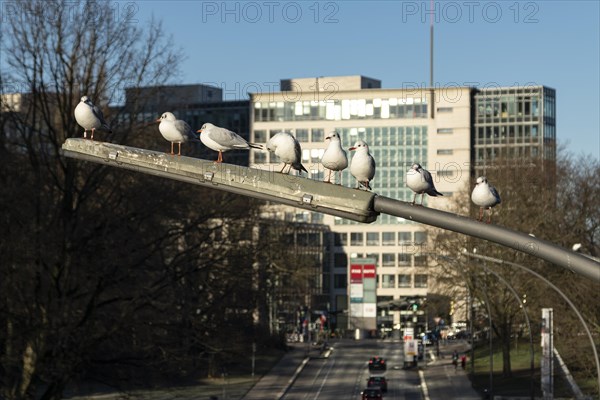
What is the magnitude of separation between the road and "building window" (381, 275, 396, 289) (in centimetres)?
4749

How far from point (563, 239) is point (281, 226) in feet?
58.2

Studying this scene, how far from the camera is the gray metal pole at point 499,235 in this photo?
1061 cm

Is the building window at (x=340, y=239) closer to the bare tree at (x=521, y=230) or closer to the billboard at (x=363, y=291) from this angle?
the billboard at (x=363, y=291)


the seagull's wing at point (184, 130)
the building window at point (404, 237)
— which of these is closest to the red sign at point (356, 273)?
the building window at point (404, 237)

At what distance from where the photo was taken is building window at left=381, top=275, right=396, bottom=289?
169375 mm

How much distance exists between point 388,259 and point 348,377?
84806 millimetres

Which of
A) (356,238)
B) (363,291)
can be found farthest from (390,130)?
(363,291)

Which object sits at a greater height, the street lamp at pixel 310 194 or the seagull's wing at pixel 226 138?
the seagull's wing at pixel 226 138

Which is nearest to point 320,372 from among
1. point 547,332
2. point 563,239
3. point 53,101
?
point 563,239

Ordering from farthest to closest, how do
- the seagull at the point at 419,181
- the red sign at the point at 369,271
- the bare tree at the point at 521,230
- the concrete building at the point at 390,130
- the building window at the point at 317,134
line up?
the concrete building at the point at 390,130, the building window at the point at 317,134, the red sign at the point at 369,271, the bare tree at the point at 521,230, the seagull at the point at 419,181

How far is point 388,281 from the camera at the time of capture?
170125mm

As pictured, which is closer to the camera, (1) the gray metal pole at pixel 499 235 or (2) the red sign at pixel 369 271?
(1) the gray metal pole at pixel 499 235

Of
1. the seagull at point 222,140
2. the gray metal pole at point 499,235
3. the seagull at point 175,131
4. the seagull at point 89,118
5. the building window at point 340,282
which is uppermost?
the seagull at point 89,118

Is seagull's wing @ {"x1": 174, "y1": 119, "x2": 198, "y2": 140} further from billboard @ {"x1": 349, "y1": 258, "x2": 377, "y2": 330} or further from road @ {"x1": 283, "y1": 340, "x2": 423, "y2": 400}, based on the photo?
billboard @ {"x1": 349, "y1": 258, "x2": 377, "y2": 330}
